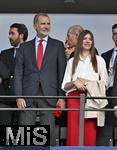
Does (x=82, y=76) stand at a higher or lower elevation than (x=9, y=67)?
lower

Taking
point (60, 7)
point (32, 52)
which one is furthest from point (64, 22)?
point (32, 52)

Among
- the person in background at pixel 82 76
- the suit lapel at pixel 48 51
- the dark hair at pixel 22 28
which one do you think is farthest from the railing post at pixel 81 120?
the dark hair at pixel 22 28

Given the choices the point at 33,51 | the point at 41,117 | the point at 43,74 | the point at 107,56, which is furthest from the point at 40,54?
the point at 107,56

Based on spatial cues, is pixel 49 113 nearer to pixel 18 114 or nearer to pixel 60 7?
pixel 18 114

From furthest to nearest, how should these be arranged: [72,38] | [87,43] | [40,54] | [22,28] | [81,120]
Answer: [22,28], [72,38], [40,54], [87,43], [81,120]

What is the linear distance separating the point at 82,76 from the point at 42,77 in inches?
20.8

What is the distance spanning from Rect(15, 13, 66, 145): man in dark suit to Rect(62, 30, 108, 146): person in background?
19cm

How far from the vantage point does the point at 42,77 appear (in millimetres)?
7109

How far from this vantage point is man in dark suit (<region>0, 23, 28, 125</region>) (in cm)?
731

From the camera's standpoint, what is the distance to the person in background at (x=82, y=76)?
6.86m

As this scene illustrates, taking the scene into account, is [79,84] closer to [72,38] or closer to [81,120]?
[81,120]

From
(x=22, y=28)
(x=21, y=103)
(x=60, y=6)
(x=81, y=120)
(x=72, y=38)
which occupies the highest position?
(x=60, y=6)

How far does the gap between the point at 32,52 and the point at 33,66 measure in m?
0.19

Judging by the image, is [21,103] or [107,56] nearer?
[21,103]
